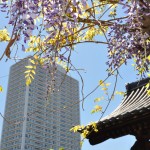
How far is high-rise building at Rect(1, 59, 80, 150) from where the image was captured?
16012 cm

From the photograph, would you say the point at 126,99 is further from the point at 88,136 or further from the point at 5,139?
the point at 5,139

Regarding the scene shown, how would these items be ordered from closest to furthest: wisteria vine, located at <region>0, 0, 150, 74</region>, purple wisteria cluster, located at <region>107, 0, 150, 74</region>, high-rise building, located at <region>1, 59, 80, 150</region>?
1. wisteria vine, located at <region>0, 0, 150, 74</region>
2. purple wisteria cluster, located at <region>107, 0, 150, 74</region>
3. high-rise building, located at <region>1, 59, 80, 150</region>

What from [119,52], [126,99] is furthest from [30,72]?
[126,99]

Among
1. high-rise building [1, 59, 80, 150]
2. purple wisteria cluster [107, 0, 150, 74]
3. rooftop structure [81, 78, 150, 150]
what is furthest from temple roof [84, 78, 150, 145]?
high-rise building [1, 59, 80, 150]

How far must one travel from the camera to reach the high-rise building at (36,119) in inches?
6304

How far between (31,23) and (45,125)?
172183 millimetres

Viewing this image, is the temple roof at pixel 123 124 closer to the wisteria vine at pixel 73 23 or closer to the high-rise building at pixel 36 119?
the wisteria vine at pixel 73 23

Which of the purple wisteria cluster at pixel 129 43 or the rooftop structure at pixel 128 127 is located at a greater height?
the purple wisteria cluster at pixel 129 43

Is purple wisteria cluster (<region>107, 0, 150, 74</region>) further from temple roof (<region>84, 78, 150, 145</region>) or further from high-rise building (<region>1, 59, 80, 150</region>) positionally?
high-rise building (<region>1, 59, 80, 150</region>)

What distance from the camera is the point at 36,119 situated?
169 meters

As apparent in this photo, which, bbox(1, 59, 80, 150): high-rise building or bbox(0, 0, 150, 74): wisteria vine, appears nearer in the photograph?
bbox(0, 0, 150, 74): wisteria vine

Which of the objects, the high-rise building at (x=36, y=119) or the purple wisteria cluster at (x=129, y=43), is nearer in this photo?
→ the purple wisteria cluster at (x=129, y=43)

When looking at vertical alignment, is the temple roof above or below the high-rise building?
below

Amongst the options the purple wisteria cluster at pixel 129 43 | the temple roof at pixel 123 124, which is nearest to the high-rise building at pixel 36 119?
the temple roof at pixel 123 124
